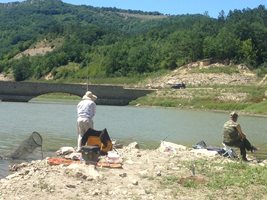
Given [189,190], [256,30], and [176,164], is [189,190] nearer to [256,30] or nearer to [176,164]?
[176,164]

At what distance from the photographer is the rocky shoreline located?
1296 cm

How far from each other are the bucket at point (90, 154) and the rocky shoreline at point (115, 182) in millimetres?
484

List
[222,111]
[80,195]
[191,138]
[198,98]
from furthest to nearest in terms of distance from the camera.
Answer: [198,98] < [222,111] < [191,138] < [80,195]

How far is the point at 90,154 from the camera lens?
16.4 meters

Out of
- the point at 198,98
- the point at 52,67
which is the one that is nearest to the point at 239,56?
the point at 198,98

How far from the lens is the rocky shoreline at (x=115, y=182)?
42.5ft

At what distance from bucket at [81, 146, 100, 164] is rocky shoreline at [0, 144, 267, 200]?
1.59 feet

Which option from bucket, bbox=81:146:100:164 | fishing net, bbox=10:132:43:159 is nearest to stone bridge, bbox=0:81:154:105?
fishing net, bbox=10:132:43:159

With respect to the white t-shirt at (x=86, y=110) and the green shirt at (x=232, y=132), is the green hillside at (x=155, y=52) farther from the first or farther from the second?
Answer: the white t-shirt at (x=86, y=110)

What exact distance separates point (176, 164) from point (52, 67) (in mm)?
158419

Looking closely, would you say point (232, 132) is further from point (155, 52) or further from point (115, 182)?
point (155, 52)

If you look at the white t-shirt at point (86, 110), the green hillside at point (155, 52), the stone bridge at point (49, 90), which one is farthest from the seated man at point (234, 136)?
the stone bridge at point (49, 90)

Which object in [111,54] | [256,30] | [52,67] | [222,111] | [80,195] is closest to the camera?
[80,195]

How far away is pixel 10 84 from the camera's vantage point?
107062 millimetres
